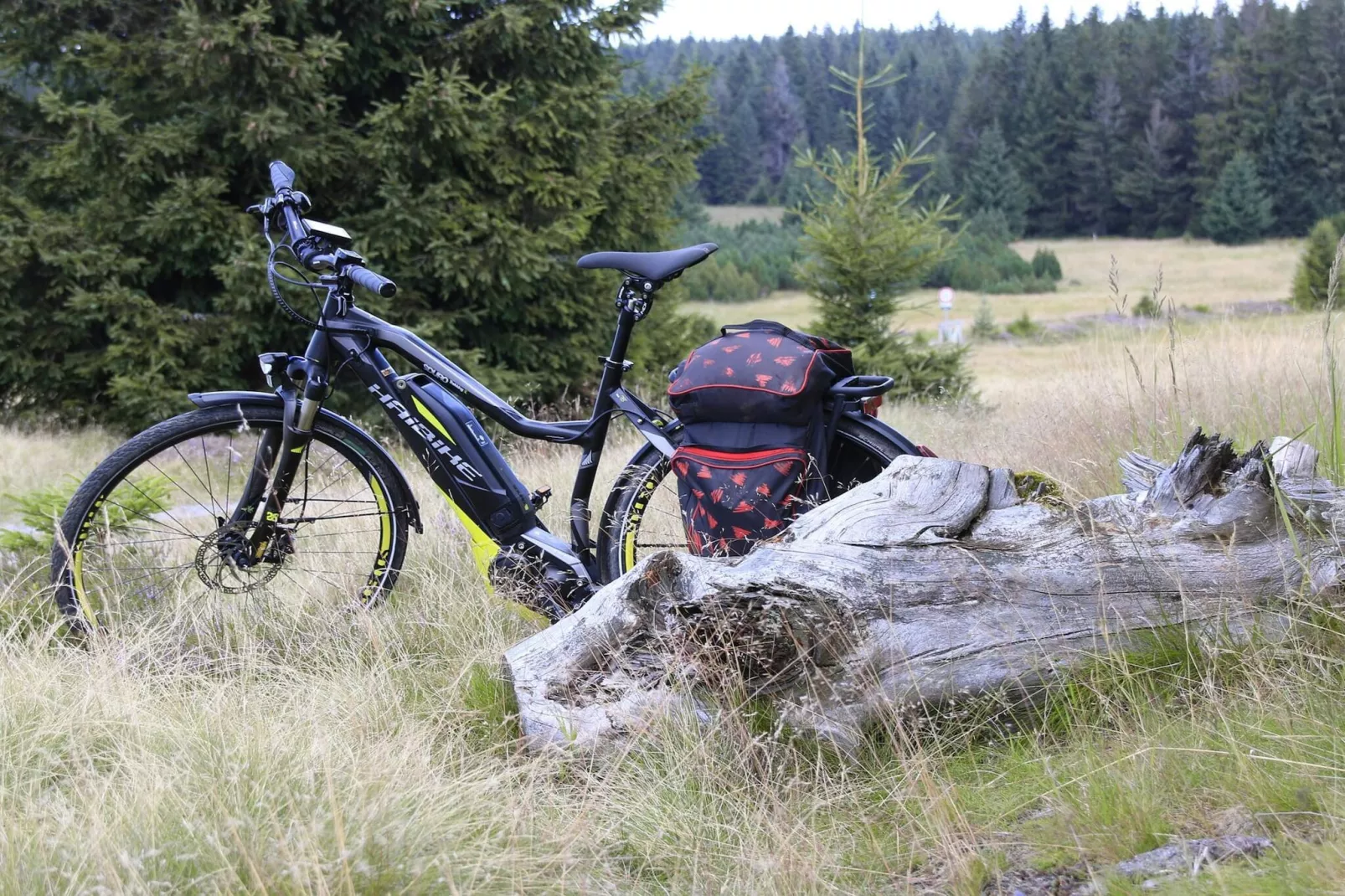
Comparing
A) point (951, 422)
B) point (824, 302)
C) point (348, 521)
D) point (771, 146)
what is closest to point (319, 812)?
point (348, 521)

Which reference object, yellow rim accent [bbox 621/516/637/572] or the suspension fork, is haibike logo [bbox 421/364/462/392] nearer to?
the suspension fork

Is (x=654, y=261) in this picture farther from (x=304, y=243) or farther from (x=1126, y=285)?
(x=1126, y=285)

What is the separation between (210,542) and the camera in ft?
11.6

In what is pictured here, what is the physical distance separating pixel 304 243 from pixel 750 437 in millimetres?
1579

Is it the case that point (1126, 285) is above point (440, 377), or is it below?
below

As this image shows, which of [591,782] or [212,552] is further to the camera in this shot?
[212,552]

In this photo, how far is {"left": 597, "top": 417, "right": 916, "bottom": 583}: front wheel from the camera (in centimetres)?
342

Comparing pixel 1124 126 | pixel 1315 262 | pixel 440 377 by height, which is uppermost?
pixel 1124 126

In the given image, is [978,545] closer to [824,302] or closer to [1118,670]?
[1118,670]

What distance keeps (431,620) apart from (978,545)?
178 cm

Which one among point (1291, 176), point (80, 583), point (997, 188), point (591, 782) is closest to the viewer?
point (591, 782)

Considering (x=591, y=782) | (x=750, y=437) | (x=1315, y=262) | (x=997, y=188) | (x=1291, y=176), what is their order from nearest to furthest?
(x=591, y=782) < (x=750, y=437) < (x=1315, y=262) < (x=1291, y=176) < (x=997, y=188)

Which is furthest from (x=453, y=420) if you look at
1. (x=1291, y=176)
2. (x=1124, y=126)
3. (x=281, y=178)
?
(x=1124, y=126)

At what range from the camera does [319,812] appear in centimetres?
205
